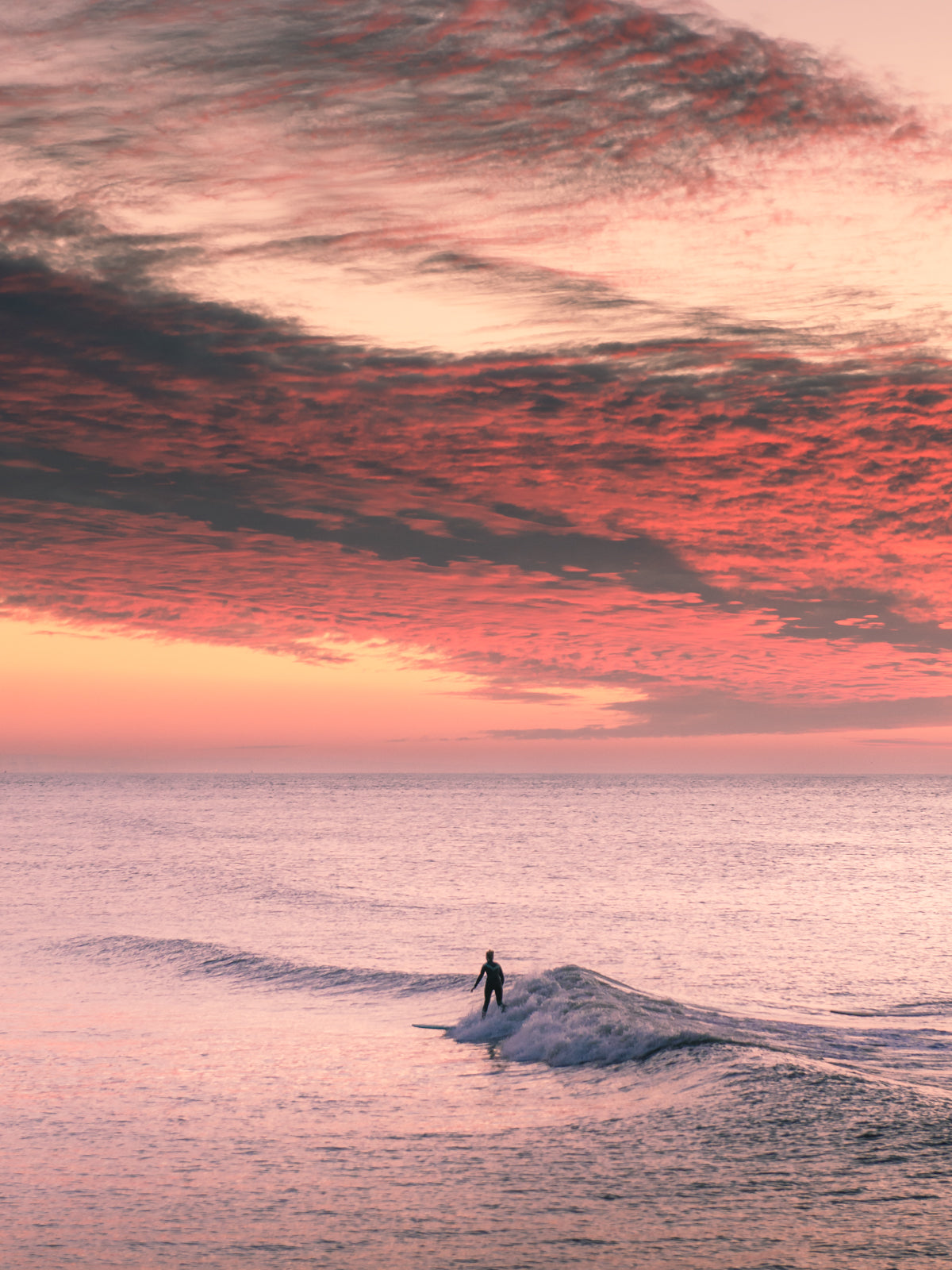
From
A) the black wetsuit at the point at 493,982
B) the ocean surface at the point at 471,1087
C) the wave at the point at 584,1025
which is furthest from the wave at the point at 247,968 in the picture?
the black wetsuit at the point at 493,982

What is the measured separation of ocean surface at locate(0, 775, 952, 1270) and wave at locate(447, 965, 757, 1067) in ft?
0.34

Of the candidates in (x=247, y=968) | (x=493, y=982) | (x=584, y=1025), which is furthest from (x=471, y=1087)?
(x=247, y=968)

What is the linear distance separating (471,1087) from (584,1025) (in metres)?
5.40

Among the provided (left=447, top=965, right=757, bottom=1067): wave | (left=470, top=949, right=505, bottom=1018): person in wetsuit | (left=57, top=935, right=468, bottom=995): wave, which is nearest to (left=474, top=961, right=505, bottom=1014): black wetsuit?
(left=470, top=949, right=505, bottom=1018): person in wetsuit

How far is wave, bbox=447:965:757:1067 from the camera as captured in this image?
25.7 meters

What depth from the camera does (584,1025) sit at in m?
27.4

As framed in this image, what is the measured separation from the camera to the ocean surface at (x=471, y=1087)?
14562mm

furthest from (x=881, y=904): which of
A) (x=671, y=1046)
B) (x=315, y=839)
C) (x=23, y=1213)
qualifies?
(x=315, y=839)

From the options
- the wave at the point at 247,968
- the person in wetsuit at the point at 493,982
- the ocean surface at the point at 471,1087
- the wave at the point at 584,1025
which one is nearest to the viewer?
the ocean surface at the point at 471,1087

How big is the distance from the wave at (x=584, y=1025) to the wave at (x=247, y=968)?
557 centimetres

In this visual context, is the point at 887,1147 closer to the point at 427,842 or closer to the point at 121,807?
the point at 427,842

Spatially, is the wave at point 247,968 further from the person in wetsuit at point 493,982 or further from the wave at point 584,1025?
the person in wetsuit at point 493,982

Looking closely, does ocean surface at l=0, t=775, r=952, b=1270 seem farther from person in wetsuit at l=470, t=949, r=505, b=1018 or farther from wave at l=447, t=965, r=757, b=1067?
person in wetsuit at l=470, t=949, r=505, b=1018

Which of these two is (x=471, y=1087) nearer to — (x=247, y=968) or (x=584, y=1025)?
(x=584, y=1025)
